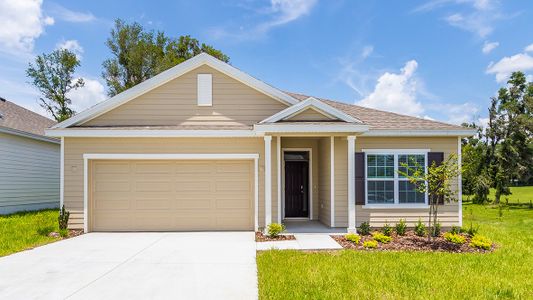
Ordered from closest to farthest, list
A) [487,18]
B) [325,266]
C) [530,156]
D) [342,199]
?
[325,266], [342,199], [487,18], [530,156]

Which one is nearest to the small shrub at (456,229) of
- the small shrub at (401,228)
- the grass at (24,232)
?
the small shrub at (401,228)

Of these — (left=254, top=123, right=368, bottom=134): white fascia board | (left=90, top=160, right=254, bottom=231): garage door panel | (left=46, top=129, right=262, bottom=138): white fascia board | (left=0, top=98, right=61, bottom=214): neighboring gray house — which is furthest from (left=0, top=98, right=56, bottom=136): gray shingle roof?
(left=254, top=123, right=368, bottom=134): white fascia board

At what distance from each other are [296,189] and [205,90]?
4558mm

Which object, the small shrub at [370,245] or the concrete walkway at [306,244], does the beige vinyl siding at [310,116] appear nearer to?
the concrete walkway at [306,244]

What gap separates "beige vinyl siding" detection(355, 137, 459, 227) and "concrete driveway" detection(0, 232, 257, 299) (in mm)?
3752

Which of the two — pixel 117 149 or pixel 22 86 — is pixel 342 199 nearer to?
pixel 117 149

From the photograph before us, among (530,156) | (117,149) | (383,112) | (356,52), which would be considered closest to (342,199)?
(383,112)

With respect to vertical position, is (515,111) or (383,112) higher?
(515,111)

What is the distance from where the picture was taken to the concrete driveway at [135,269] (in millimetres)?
5215

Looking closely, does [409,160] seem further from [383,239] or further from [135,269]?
[135,269]

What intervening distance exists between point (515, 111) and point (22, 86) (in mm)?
36298

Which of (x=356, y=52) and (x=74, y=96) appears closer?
(x=356, y=52)

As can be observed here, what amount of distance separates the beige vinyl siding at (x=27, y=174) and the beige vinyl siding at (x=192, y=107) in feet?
20.5

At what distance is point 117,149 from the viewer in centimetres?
1039
